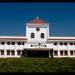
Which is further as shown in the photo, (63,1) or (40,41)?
(40,41)

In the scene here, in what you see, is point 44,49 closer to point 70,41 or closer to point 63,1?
point 70,41

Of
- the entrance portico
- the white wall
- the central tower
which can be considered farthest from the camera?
the white wall

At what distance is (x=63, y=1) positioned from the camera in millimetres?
2199

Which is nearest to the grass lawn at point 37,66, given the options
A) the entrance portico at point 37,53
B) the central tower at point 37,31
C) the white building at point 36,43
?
the entrance portico at point 37,53

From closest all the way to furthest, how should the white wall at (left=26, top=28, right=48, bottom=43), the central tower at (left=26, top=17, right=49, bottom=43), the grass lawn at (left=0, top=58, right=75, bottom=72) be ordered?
the grass lawn at (left=0, top=58, right=75, bottom=72), the central tower at (left=26, top=17, right=49, bottom=43), the white wall at (left=26, top=28, right=48, bottom=43)

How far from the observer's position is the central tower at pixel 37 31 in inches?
1853

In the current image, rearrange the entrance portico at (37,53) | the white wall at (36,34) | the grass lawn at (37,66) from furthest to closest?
the white wall at (36,34), the entrance portico at (37,53), the grass lawn at (37,66)

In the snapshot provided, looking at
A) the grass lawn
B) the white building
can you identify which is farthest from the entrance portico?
the grass lawn

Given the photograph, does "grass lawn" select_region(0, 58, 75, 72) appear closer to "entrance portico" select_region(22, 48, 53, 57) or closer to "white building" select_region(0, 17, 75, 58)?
"entrance portico" select_region(22, 48, 53, 57)

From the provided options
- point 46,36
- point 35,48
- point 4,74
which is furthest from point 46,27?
point 4,74

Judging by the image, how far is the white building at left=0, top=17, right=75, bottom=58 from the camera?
4656 cm

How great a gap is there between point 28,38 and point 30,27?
1.92m

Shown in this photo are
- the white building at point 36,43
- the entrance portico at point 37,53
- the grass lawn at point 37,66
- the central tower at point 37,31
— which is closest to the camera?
the grass lawn at point 37,66

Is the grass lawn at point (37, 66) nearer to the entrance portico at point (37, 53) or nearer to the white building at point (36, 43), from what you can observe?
the entrance portico at point (37, 53)
